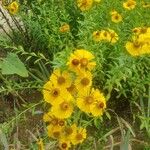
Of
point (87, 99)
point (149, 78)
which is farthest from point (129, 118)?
point (87, 99)

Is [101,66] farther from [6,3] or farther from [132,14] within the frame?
[6,3]

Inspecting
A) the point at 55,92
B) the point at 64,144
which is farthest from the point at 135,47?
the point at 64,144

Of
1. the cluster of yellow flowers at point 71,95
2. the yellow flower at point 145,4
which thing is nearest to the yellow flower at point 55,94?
the cluster of yellow flowers at point 71,95

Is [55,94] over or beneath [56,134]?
over

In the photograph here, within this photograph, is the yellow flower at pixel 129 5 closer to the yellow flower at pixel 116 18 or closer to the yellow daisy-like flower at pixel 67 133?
the yellow flower at pixel 116 18

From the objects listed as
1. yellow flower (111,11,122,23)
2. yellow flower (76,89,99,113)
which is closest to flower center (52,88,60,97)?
yellow flower (76,89,99,113)

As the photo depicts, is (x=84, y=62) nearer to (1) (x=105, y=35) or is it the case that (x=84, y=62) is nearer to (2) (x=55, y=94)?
(2) (x=55, y=94)

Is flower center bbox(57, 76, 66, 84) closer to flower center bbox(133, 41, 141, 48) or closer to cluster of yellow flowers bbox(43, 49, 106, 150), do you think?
cluster of yellow flowers bbox(43, 49, 106, 150)

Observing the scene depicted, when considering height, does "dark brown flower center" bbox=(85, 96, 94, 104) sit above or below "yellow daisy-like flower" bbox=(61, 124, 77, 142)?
above
